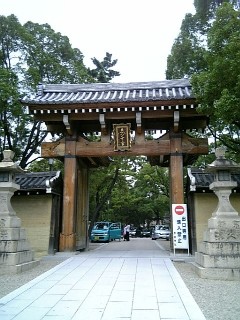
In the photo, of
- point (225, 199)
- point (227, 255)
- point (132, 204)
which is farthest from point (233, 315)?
point (132, 204)

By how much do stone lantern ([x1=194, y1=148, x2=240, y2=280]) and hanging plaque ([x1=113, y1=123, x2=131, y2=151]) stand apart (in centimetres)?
532

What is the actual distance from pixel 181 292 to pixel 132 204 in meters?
36.6

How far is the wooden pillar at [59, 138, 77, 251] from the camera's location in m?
13.8

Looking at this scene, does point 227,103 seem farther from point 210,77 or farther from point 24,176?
point 24,176

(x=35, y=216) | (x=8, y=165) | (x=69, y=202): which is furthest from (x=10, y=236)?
(x=35, y=216)

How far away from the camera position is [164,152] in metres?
14.4

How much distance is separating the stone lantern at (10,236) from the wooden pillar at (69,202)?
2937 millimetres

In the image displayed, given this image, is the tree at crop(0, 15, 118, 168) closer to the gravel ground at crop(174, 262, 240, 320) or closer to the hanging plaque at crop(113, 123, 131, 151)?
the hanging plaque at crop(113, 123, 131, 151)

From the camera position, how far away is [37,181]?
1480 cm

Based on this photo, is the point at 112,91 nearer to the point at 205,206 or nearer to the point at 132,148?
the point at 132,148

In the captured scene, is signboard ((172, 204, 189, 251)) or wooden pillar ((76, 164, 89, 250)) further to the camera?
wooden pillar ((76, 164, 89, 250))

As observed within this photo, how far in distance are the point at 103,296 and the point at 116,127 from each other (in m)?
9.19

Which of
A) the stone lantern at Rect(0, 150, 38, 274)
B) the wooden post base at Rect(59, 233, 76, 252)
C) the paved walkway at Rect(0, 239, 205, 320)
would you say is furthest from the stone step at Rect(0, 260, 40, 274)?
the wooden post base at Rect(59, 233, 76, 252)

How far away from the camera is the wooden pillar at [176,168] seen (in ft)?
45.3
